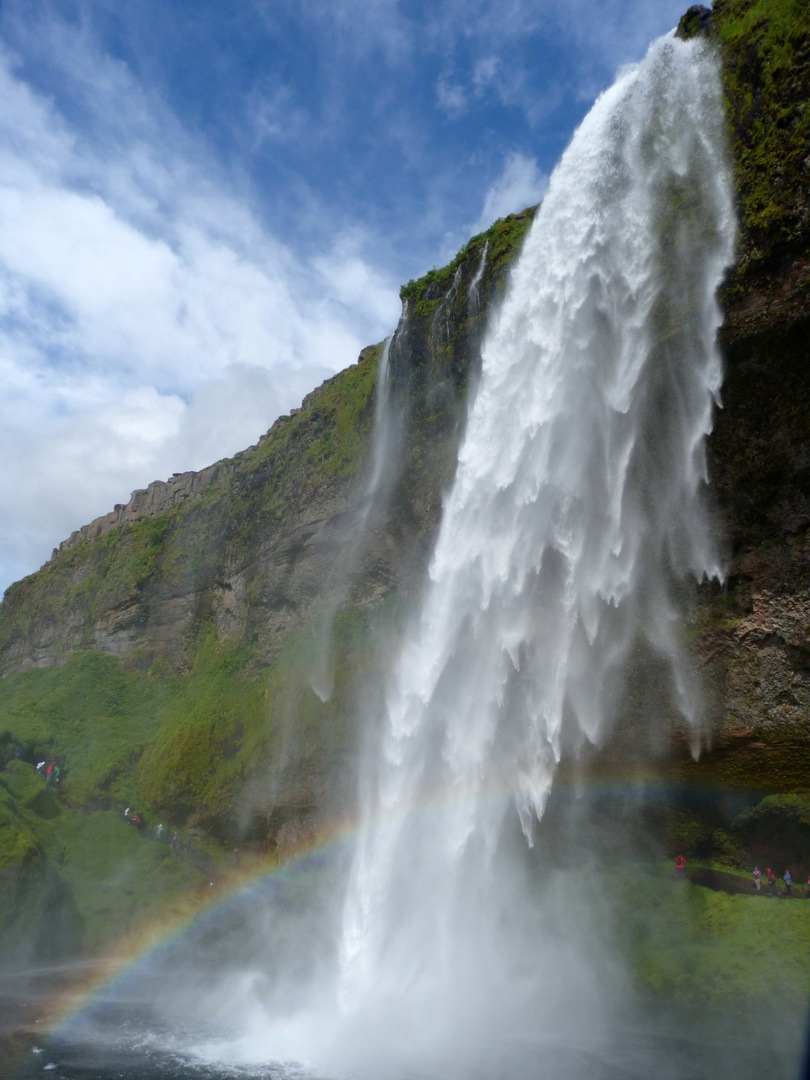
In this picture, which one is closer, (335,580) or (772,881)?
(772,881)

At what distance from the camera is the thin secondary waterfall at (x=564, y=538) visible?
665 inches

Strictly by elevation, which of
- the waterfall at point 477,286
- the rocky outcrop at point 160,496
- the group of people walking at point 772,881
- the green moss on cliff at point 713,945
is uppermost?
the rocky outcrop at point 160,496

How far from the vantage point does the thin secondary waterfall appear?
16891 millimetres

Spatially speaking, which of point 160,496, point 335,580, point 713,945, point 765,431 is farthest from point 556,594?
point 160,496

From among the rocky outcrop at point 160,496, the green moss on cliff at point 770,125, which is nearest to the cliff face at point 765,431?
A: the green moss on cliff at point 770,125

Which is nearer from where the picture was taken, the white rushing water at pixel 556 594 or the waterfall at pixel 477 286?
the white rushing water at pixel 556 594

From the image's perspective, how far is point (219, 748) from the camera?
26.5m

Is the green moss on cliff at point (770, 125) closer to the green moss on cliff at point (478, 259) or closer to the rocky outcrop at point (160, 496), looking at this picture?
the green moss on cliff at point (478, 259)

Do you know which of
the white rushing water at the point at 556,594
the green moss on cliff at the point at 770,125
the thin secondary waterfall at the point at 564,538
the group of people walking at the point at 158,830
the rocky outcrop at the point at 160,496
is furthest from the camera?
the rocky outcrop at the point at 160,496

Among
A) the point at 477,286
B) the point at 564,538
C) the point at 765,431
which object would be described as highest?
the point at 477,286

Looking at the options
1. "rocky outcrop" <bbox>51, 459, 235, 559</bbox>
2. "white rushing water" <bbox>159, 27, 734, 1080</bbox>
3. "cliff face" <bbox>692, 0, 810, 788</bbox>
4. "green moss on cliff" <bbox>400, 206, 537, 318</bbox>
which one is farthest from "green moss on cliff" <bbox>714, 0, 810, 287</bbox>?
"rocky outcrop" <bbox>51, 459, 235, 559</bbox>

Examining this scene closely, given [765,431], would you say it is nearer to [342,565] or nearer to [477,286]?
[477,286]

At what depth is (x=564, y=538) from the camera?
18.5 m

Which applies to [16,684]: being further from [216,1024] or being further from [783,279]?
[783,279]
